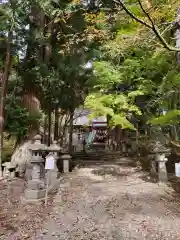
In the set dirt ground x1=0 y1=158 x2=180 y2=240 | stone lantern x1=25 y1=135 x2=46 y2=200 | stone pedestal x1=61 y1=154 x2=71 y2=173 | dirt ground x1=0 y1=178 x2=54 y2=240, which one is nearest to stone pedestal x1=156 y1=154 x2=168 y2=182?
dirt ground x1=0 y1=158 x2=180 y2=240

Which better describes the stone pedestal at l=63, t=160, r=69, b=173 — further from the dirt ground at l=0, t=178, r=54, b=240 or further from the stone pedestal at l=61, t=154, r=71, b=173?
the dirt ground at l=0, t=178, r=54, b=240

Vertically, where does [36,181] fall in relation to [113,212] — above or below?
above

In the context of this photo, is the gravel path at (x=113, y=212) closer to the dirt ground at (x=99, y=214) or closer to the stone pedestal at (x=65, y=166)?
the dirt ground at (x=99, y=214)

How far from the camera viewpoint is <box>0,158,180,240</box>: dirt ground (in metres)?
4.77

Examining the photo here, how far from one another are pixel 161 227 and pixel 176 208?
128cm

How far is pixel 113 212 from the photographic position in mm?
5809

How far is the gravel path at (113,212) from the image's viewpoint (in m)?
4.74

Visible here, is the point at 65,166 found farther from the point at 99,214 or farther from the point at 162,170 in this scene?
the point at 99,214

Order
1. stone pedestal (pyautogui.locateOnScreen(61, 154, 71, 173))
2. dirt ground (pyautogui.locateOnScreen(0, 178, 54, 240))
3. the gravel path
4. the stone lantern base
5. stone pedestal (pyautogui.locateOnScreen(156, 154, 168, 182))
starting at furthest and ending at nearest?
stone pedestal (pyautogui.locateOnScreen(61, 154, 71, 173)), stone pedestal (pyautogui.locateOnScreen(156, 154, 168, 182)), the stone lantern base, dirt ground (pyautogui.locateOnScreen(0, 178, 54, 240)), the gravel path

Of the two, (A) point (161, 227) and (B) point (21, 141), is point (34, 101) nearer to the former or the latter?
(B) point (21, 141)

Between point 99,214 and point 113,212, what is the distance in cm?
32

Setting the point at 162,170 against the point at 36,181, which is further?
the point at 162,170

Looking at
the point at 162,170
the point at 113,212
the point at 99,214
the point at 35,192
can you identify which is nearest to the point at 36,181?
the point at 35,192

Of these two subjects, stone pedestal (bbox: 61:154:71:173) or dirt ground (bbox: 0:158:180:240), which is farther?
stone pedestal (bbox: 61:154:71:173)
